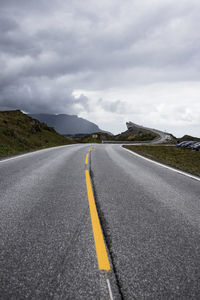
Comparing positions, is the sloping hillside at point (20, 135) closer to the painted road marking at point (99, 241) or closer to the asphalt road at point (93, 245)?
the asphalt road at point (93, 245)

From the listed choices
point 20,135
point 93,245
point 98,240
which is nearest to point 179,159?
point 98,240

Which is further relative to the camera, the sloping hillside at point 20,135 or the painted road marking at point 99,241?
the sloping hillside at point 20,135

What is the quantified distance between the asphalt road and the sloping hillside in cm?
1298

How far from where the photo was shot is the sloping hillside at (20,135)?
805 inches

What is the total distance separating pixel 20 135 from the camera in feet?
92.3

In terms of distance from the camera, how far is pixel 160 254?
2.11m

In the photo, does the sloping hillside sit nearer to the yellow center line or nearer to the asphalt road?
the asphalt road

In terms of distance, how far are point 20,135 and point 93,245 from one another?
29.1m

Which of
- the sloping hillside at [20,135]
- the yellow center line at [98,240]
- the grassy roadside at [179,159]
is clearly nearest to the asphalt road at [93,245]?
the yellow center line at [98,240]

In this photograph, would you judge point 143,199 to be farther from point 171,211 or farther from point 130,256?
point 130,256

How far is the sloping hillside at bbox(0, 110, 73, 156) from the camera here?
20453 mm

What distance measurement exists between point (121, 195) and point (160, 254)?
2.14 m

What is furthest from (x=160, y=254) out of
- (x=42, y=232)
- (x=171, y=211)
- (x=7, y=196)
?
(x=7, y=196)

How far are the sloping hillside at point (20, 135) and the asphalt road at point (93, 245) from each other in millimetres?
12982
